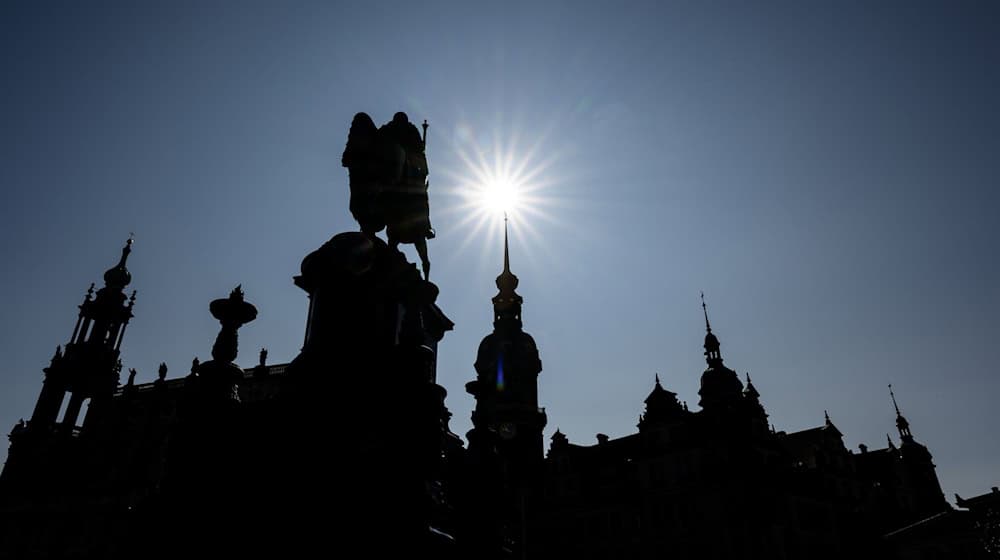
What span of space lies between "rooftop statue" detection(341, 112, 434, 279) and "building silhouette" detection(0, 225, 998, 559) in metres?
1.16

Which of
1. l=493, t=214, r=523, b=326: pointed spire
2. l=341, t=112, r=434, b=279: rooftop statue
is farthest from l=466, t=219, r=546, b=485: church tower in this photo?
l=341, t=112, r=434, b=279: rooftop statue

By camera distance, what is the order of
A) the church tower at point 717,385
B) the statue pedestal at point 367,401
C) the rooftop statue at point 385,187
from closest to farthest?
the statue pedestal at point 367,401 → the rooftop statue at point 385,187 → the church tower at point 717,385

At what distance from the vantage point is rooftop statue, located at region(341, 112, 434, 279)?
1825 centimetres

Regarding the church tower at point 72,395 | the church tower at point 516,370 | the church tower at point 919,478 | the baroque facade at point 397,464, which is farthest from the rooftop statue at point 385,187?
the church tower at point 919,478

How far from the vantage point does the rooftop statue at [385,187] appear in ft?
59.9

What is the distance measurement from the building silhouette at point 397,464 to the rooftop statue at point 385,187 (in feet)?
3.80

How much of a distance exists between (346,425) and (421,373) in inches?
79.2

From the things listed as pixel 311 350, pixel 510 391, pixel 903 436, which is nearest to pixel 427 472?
pixel 311 350

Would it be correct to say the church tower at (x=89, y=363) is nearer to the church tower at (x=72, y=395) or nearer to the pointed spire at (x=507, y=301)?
the church tower at (x=72, y=395)

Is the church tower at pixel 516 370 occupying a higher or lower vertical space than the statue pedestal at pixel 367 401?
higher

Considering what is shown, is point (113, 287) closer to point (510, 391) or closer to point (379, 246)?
point (510, 391)

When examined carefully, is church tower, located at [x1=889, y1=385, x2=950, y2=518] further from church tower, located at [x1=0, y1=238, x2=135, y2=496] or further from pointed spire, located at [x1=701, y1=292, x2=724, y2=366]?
church tower, located at [x1=0, y1=238, x2=135, y2=496]

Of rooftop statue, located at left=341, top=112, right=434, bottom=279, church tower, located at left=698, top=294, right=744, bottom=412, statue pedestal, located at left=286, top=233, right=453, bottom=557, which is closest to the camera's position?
statue pedestal, located at left=286, top=233, right=453, bottom=557

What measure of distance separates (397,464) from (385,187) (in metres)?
8.55
